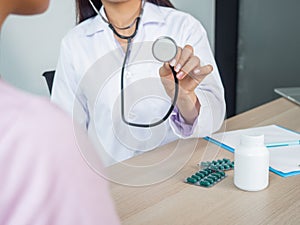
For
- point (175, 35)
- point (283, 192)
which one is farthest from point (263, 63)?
point (283, 192)

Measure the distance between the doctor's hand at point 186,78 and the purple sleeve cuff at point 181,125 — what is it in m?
0.01

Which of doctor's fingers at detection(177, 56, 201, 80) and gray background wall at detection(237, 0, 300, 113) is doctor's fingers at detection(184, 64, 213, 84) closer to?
doctor's fingers at detection(177, 56, 201, 80)

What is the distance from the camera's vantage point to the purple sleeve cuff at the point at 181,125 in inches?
44.7

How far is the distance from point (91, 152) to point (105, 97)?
821 millimetres

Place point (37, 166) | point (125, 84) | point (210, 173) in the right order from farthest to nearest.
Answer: point (125, 84) → point (210, 173) → point (37, 166)

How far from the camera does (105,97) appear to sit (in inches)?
44.8

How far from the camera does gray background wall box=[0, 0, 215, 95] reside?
111 centimetres

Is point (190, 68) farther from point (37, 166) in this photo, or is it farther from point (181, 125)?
point (37, 166)

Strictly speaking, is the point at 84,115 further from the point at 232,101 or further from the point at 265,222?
the point at 232,101

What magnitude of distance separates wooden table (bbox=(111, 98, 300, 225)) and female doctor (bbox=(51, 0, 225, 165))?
0.15 meters

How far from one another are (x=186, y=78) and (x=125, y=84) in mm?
175

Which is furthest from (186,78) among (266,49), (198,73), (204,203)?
(266,49)

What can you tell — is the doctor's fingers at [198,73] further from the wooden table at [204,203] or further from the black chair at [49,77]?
the black chair at [49,77]

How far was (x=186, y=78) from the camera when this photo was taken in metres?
1.03
